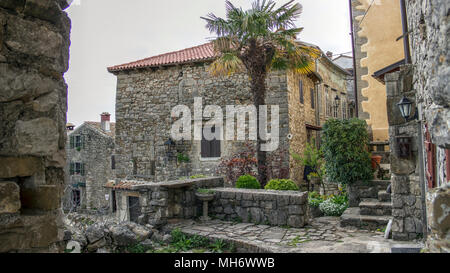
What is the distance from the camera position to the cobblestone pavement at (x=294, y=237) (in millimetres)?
5543

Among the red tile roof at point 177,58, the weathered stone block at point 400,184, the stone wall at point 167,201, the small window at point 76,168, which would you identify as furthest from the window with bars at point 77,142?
the weathered stone block at point 400,184

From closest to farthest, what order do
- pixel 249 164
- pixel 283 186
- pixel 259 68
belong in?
pixel 283 186 < pixel 259 68 < pixel 249 164

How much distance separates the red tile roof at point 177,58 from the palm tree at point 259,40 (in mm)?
3494

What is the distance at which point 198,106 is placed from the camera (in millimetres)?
14930

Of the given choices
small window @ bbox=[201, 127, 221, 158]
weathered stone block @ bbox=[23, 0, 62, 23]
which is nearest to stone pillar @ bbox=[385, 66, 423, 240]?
weathered stone block @ bbox=[23, 0, 62, 23]

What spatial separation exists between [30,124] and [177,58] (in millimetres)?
14157

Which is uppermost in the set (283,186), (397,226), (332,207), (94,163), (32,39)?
(32,39)

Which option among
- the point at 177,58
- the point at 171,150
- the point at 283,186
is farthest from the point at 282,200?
the point at 177,58

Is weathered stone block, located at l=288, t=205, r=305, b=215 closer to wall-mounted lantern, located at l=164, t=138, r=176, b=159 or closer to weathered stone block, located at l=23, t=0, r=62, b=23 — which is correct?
weathered stone block, located at l=23, t=0, r=62, b=23

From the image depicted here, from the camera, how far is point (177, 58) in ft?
51.2

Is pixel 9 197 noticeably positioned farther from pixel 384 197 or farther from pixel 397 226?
pixel 384 197

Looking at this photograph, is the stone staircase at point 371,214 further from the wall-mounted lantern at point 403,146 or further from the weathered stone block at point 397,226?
the wall-mounted lantern at point 403,146

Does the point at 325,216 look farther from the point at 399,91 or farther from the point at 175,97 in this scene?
the point at 175,97
